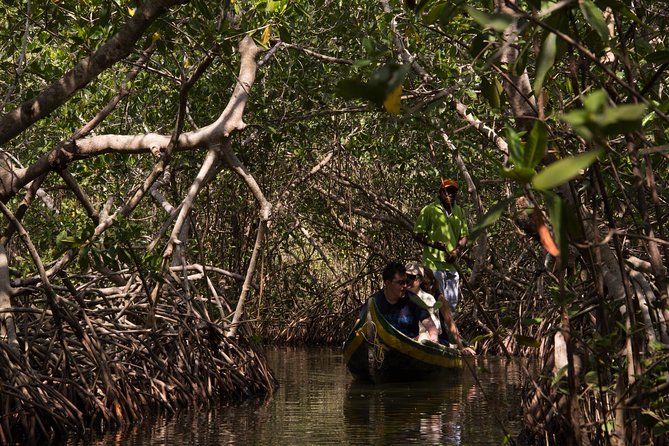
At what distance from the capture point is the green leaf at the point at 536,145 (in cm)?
236

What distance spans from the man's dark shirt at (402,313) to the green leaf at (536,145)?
282 inches

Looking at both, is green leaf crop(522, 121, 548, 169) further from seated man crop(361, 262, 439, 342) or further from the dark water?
seated man crop(361, 262, 439, 342)

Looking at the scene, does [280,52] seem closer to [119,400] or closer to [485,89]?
[119,400]

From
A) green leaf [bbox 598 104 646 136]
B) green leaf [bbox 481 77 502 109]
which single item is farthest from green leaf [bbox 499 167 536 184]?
green leaf [bbox 481 77 502 109]

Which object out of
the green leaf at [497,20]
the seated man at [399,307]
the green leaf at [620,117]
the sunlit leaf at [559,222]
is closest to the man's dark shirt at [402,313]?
the seated man at [399,307]

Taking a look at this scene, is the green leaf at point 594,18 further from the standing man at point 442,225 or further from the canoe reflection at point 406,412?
the standing man at point 442,225

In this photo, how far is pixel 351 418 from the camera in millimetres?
7738

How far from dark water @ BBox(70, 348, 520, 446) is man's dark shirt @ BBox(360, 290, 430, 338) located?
51cm

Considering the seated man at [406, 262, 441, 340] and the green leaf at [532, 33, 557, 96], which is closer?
the green leaf at [532, 33, 557, 96]

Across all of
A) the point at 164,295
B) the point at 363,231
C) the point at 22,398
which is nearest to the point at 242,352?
the point at 164,295

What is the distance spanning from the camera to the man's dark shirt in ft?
31.6

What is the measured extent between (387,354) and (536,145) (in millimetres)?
7261

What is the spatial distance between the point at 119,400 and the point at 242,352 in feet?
6.67

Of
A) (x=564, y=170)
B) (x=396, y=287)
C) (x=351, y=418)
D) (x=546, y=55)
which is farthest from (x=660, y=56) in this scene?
(x=396, y=287)
